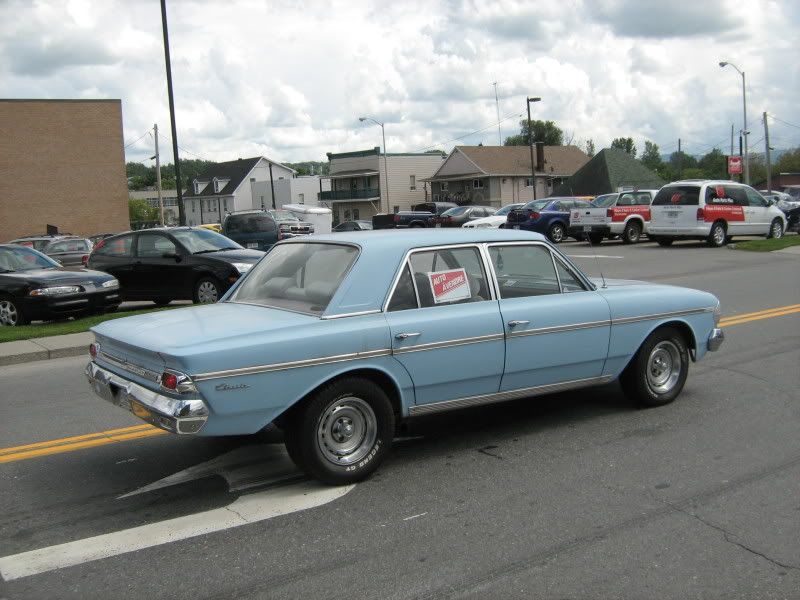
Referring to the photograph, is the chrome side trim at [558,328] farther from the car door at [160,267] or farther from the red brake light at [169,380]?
the car door at [160,267]

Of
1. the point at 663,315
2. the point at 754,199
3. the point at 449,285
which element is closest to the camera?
the point at 449,285

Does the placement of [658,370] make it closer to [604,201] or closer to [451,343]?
[451,343]

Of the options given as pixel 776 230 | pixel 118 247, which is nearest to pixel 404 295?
pixel 118 247

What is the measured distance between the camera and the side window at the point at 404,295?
5.44m

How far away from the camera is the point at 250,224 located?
23688 millimetres

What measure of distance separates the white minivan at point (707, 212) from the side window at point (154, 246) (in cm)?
1602

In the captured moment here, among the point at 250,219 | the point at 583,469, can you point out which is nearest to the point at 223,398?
the point at 583,469

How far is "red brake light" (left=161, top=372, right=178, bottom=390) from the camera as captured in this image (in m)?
4.60

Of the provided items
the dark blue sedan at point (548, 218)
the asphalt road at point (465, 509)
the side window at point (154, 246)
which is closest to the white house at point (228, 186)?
the dark blue sedan at point (548, 218)

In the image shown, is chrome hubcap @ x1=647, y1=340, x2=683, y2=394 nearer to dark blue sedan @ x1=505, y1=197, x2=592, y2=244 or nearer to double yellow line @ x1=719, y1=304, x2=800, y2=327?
double yellow line @ x1=719, y1=304, x2=800, y2=327

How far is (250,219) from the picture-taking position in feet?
78.0

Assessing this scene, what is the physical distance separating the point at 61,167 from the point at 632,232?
119 ft

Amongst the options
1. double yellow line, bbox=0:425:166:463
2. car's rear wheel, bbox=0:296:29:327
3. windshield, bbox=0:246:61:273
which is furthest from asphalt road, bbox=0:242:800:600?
windshield, bbox=0:246:61:273

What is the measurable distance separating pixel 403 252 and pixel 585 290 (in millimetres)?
1657
